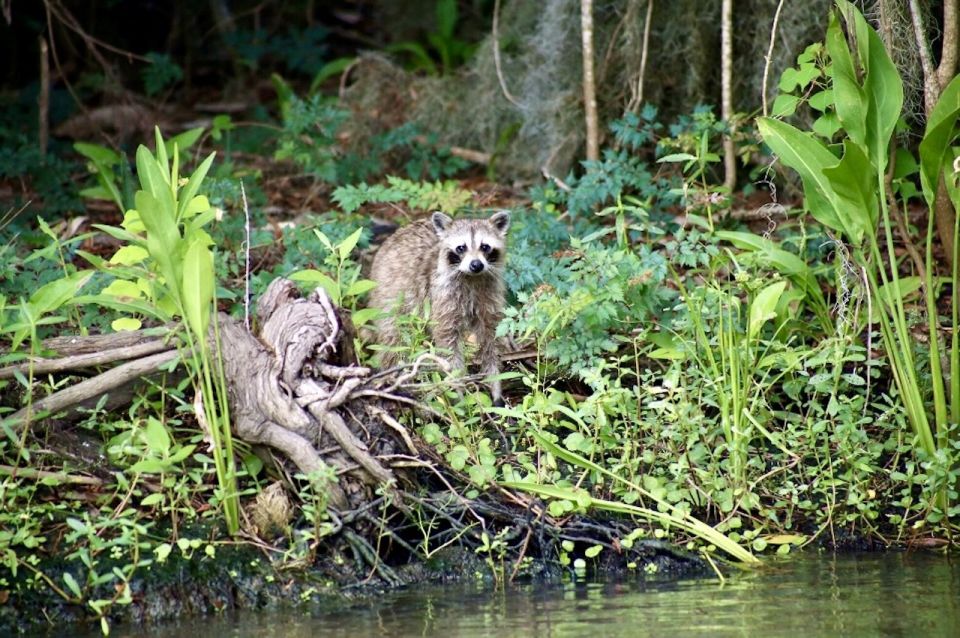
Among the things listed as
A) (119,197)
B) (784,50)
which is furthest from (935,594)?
(119,197)

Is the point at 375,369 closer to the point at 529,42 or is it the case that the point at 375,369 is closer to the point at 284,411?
the point at 284,411

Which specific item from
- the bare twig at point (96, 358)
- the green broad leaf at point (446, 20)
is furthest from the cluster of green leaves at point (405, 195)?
the green broad leaf at point (446, 20)

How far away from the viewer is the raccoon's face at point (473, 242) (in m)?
6.86

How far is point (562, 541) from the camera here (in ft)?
17.5

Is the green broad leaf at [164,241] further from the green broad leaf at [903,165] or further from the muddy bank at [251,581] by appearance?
the green broad leaf at [903,165]

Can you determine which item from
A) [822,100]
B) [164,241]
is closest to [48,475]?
[164,241]

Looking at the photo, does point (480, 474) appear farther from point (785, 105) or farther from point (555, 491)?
point (785, 105)

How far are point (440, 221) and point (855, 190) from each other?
2439mm

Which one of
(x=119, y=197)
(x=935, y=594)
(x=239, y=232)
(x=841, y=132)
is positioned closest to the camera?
(x=935, y=594)

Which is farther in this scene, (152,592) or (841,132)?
(841,132)

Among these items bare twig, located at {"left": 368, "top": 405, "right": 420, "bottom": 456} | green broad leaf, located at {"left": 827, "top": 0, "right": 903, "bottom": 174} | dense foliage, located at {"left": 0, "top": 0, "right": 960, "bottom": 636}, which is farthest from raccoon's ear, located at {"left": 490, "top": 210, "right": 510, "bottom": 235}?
green broad leaf, located at {"left": 827, "top": 0, "right": 903, "bottom": 174}

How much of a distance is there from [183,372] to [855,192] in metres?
3.05

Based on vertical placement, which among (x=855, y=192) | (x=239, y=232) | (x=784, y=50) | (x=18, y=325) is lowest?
(x=18, y=325)

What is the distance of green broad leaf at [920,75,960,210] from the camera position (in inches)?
217
